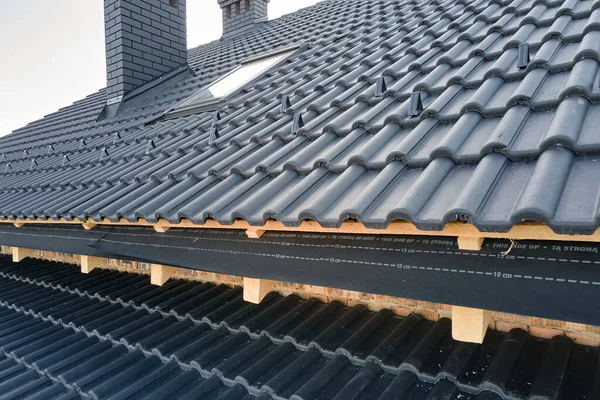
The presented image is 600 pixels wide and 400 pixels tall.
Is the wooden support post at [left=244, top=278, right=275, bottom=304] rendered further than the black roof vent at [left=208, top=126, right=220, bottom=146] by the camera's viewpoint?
No

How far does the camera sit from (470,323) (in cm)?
165

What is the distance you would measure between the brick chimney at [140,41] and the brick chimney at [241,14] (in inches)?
73.7

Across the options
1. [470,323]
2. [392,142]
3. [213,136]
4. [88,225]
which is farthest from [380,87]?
[88,225]

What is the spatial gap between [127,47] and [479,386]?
748 cm

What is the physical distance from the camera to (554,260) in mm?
1271

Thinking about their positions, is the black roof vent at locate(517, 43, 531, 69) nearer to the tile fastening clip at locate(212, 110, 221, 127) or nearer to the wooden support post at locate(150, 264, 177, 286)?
the tile fastening clip at locate(212, 110, 221, 127)

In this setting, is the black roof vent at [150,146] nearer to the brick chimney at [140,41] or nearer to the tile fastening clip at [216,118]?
the tile fastening clip at [216,118]

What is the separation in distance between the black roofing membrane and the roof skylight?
9.04 ft

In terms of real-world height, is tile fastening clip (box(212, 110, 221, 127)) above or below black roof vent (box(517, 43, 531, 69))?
below

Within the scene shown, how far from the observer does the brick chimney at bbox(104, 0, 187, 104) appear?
6.95 m

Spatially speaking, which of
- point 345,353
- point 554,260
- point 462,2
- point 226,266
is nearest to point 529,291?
point 554,260

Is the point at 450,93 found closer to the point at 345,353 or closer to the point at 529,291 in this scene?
the point at 529,291

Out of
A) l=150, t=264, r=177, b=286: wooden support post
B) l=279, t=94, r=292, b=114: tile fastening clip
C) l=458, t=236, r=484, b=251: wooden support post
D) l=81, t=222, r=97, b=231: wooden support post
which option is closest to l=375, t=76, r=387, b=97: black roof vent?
l=279, t=94, r=292, b=114: tile fastening clip

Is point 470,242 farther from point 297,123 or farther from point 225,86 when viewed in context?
point 225,86
